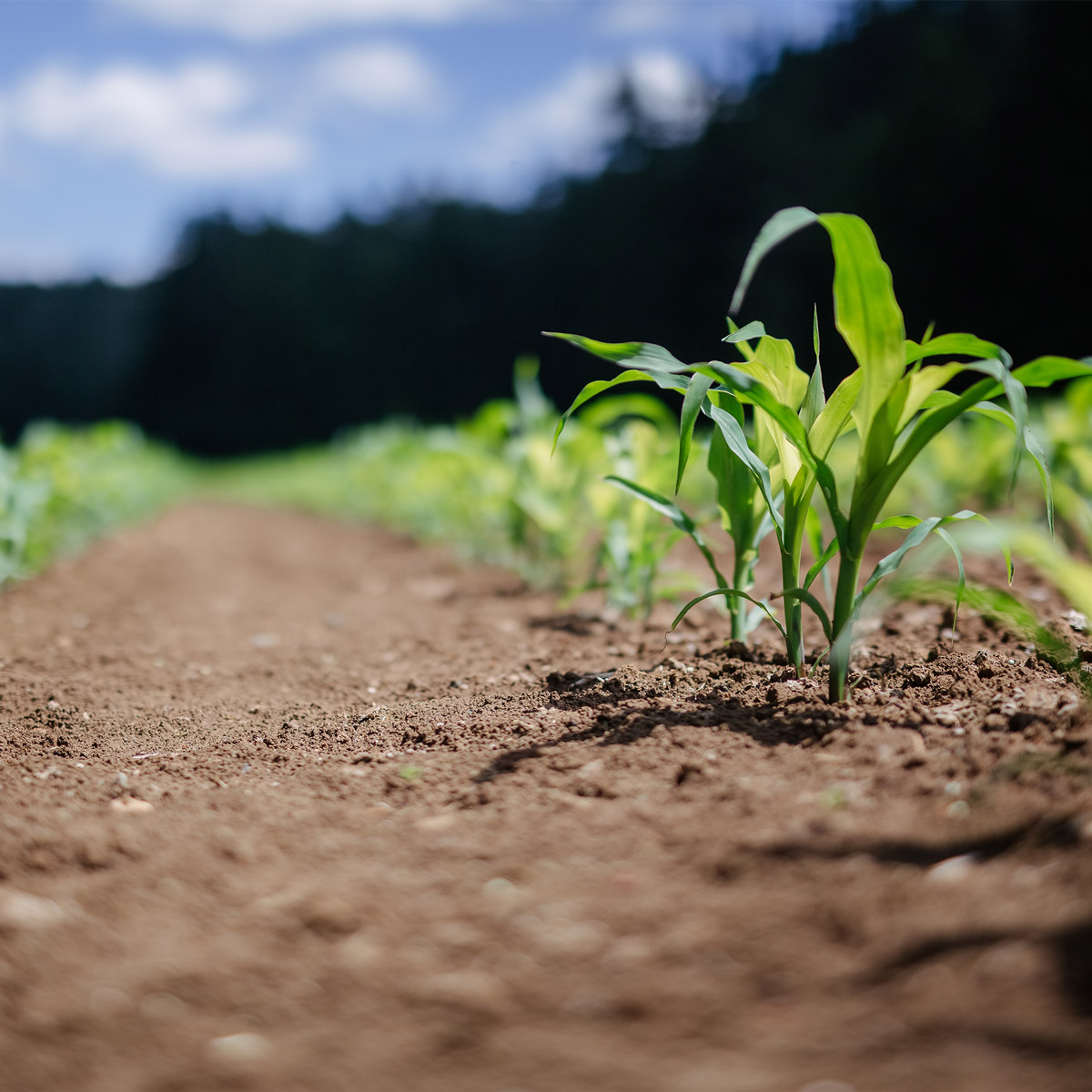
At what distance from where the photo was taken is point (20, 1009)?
0.72 meters

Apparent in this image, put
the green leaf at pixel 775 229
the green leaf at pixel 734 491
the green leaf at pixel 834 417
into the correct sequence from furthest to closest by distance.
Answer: the green leaf at pixel 734 491 → the green leaf at pixel 834 417 → the green leaf at pixel 775 229

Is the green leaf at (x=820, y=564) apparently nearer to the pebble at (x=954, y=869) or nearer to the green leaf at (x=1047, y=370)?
the green leaf at (x=1047, y=370)

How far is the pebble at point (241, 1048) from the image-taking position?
0.65 meters

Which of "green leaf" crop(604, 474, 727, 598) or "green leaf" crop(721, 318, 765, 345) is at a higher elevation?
"green leaf" crop(721, 318, 765, 345)

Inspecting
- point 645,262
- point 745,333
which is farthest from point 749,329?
point 645,262

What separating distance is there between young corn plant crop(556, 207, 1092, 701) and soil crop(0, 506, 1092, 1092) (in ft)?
0.79

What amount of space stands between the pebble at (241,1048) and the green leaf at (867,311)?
3.33 ft

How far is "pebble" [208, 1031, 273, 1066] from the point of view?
65cm

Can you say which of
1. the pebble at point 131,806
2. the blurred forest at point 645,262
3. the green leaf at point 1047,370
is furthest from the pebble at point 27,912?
the blurred forest at point 645,262

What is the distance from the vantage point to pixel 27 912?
0.86 metres

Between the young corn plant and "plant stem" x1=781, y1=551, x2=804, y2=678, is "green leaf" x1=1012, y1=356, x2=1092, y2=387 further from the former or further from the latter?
"plant stem" x1=781, y1=551, x2=804, y2=678

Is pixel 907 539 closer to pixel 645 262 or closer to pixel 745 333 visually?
pixel 745 333

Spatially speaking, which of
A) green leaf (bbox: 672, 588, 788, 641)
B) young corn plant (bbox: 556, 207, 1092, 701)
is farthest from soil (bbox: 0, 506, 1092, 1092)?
young corn plant (bbox: 556, 207, 1092, 701)

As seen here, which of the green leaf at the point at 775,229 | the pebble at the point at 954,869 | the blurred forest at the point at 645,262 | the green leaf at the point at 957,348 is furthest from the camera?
the blurred forest at the point at 645,262
